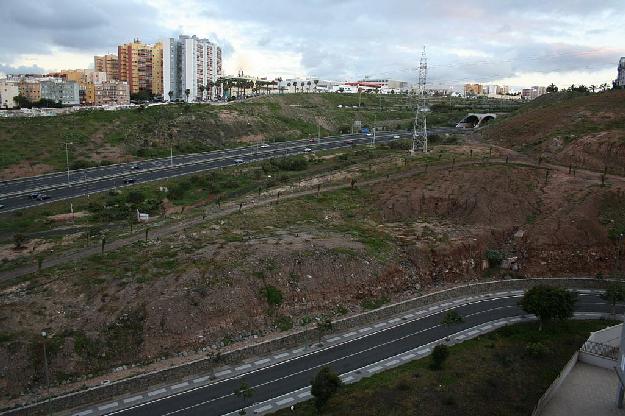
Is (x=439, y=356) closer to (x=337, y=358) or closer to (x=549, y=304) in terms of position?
(x=337, y=358)

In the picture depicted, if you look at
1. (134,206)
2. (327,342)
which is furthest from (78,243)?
(327,342)

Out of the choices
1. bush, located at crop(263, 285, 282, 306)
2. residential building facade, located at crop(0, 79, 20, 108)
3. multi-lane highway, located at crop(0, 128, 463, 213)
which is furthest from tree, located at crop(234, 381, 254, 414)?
residential building facade, located at crop(0, 79, 20, 108)

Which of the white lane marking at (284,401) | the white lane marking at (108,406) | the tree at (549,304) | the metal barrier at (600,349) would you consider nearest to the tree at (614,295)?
the tree at (549,304)

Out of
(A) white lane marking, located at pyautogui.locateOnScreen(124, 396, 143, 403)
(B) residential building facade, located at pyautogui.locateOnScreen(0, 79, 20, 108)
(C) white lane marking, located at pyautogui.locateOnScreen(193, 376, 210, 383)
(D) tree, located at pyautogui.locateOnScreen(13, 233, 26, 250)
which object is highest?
(B) residential building facade, located at pyautogui.locateOnScreen(0, 79, 20, 108)

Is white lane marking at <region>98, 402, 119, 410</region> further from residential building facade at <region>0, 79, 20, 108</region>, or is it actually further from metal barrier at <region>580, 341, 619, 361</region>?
residential building facade at <region>0, 79, 20, 108</region>

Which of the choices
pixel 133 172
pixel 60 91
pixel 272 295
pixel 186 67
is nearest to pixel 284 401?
pixel 272 295

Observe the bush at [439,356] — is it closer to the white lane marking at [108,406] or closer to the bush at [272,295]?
the bush at [272,295]
